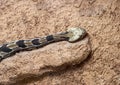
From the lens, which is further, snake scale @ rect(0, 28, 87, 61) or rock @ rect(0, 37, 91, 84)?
snake scale @ rect(0, 28, 87, 61)

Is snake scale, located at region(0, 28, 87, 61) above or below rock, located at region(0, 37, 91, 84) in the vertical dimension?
above

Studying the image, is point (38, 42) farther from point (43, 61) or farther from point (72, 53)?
point (72, 53)

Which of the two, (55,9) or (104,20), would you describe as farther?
(55,9)

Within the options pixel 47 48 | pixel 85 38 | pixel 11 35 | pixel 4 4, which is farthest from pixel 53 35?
pixel 4 4

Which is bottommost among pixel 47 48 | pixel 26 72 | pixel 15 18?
pixel 26 72

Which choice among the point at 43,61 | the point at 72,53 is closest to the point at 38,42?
the point at 43,61

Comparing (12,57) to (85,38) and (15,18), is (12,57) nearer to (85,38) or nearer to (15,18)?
(15,18)

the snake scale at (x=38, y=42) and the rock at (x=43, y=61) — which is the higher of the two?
the snake scale at (x=38, y=42)
